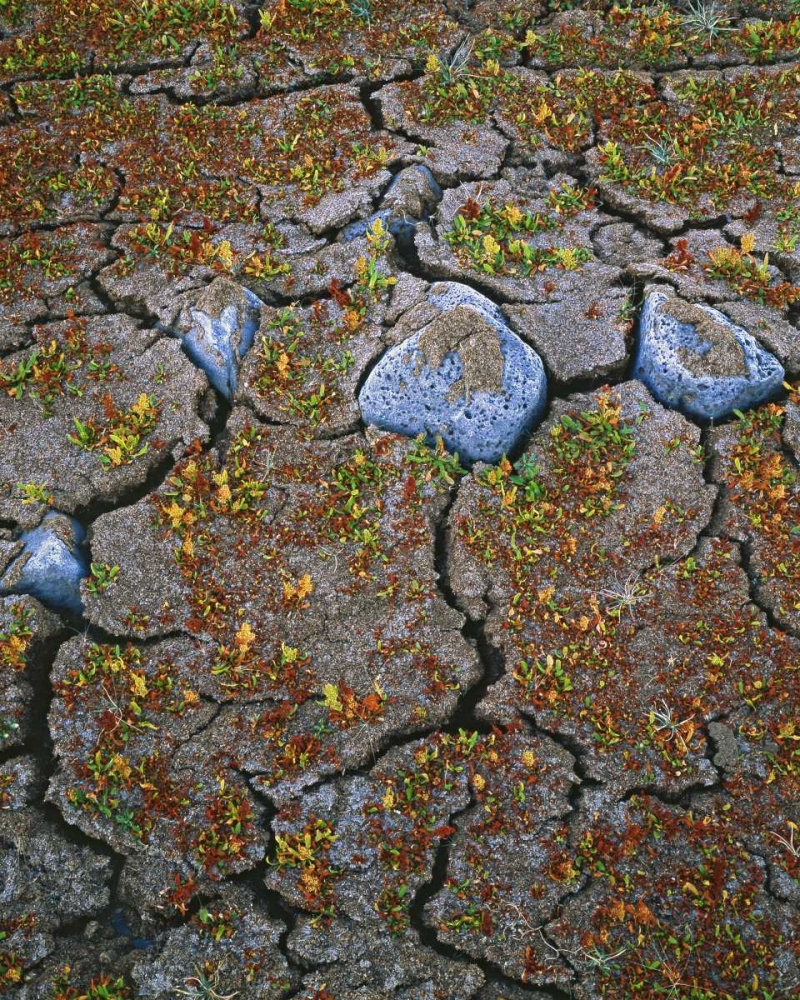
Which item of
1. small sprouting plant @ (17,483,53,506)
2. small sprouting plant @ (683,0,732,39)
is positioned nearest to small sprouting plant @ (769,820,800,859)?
small sprouting plant @ (17,483,53,506)

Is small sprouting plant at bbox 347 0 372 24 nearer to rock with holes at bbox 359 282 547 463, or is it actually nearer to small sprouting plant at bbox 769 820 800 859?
rock with holes at bbox 359 282 547 463

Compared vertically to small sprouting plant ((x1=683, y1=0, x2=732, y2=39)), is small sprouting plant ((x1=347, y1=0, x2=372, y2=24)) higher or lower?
higher

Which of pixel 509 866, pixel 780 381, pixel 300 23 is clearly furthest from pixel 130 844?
pixel 300 23

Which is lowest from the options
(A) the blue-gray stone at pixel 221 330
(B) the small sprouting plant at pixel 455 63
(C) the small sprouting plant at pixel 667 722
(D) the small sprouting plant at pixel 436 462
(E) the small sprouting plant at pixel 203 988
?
(E) the small sprouting plant at pixel 203 988

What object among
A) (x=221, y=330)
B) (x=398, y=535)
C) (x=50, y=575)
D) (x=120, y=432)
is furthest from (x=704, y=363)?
(x=50, y=575)

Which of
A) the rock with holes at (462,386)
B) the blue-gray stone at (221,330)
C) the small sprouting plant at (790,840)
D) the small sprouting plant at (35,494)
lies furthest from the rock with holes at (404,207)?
the small sprouting plant at (790,840)

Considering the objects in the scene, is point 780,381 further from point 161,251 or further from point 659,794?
point 161,251

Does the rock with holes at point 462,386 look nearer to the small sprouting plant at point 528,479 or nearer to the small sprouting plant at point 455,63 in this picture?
the small sprouting plant at point 528,479
